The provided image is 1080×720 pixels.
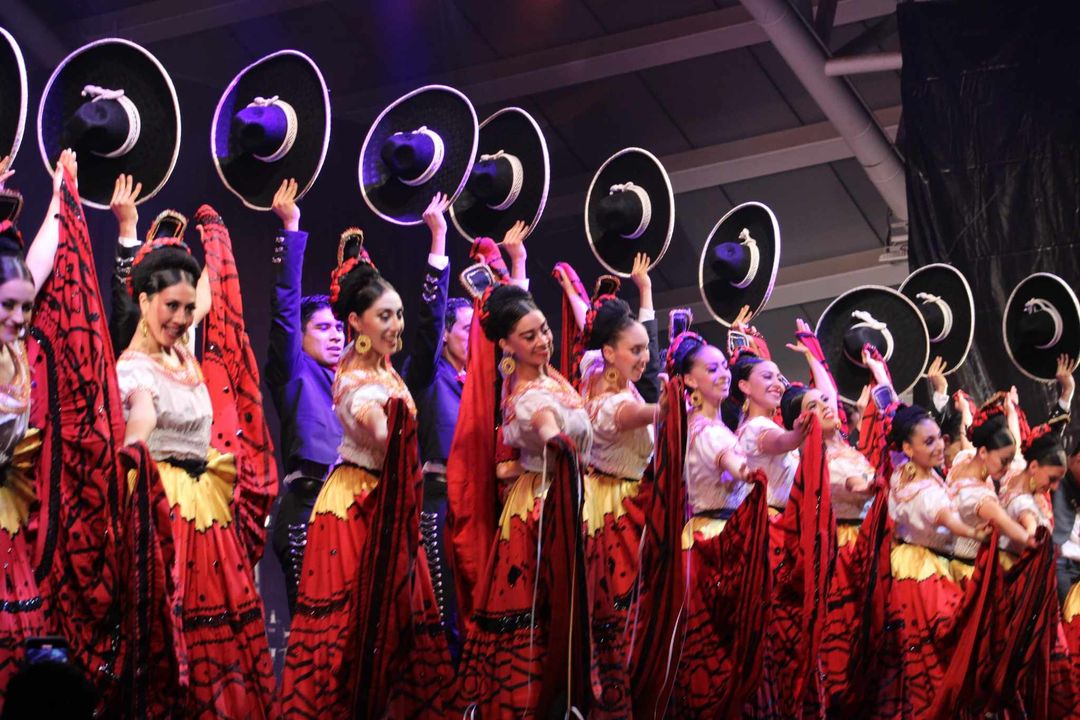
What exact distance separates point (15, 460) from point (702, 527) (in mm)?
2414

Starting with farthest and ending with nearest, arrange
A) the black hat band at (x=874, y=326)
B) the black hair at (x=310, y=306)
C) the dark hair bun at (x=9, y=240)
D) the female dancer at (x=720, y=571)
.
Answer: the black hat band at (x=874, y=326) → the black hair at (x=310, y=306) → the female dancer at (x=720, y=571) → the dark hair bun at (x=9, y=240)

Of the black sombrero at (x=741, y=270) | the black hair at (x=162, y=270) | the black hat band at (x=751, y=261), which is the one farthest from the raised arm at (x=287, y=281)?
the black hat band at (x=751, y=261)

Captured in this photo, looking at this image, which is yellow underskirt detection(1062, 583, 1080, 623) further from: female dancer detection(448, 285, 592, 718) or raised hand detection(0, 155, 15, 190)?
raised hand detection(0, 155, 15, 190)

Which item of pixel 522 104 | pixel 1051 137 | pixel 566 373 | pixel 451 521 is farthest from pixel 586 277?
pixel 451 521

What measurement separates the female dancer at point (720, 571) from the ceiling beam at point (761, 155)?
6.07 metres

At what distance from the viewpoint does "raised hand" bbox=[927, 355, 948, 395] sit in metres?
7.45

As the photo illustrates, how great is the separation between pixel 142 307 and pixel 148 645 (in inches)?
35.3

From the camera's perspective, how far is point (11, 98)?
137 inches

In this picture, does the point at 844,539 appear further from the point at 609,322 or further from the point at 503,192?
the point at 503,192

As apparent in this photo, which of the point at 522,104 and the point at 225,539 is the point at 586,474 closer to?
the point at 225,539

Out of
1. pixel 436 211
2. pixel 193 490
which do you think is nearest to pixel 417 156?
pixel 436 211

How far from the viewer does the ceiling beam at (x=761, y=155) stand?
10961 millimetres

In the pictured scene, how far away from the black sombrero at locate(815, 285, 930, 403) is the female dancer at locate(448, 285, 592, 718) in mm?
2783

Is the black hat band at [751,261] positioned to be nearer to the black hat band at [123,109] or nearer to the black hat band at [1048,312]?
the black hat band at [1048,312]
